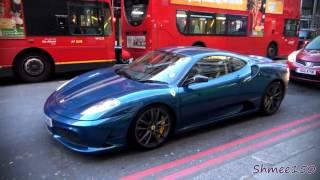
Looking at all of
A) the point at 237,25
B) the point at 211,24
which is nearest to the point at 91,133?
the point at 211,24

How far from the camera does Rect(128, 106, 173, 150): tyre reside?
12.8 ft

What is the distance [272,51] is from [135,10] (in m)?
7.31

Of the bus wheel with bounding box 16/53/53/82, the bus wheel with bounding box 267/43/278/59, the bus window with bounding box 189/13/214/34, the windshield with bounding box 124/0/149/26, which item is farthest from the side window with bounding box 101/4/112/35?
the bus wheel with bounding box 267/43/278/59

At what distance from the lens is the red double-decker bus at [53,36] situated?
813cm

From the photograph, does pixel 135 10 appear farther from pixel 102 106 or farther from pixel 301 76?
pixel 102 106

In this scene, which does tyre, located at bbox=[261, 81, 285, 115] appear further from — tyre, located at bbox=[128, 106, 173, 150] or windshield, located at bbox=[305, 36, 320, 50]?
windshield, located at bbox=[305, 36, 320, 50]

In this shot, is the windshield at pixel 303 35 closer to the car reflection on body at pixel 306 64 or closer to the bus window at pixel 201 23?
the bus window at pixel 201 23

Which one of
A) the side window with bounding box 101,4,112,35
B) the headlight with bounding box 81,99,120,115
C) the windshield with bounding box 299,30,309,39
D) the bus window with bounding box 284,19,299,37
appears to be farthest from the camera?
the windshield with bounding box 299,30,309,39

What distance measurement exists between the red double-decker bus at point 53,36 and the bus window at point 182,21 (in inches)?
95.9

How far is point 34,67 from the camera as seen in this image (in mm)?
8656

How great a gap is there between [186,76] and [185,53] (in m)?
0.58

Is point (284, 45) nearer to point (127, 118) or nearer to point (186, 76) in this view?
point (186, 76)

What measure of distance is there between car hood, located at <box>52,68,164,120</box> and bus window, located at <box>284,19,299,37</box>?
42.4 ft

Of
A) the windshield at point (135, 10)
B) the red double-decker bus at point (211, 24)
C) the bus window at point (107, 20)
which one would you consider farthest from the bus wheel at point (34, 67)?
the windshield at point (135, 10)
